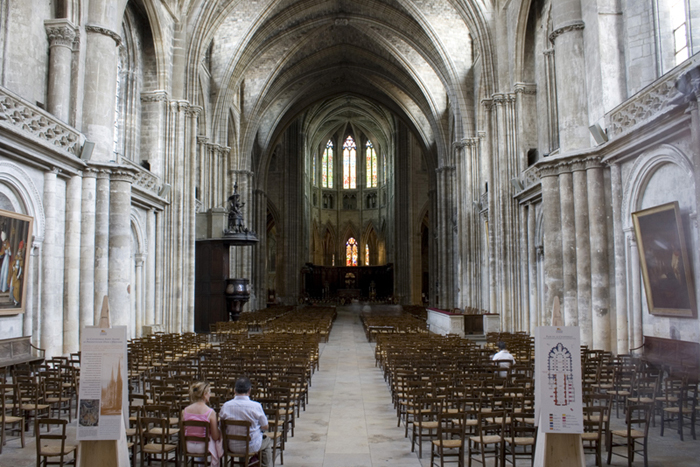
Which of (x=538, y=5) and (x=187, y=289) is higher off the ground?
(x=538, y=5)

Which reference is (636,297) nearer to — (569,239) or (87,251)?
(569,239)

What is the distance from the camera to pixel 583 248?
1509cm

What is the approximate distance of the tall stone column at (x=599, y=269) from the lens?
567 inches

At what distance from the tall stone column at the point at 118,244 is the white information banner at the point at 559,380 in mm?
14142

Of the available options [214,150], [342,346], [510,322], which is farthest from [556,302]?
[214,150]

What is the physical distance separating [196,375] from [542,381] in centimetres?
722

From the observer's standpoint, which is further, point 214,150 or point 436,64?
point 436,64

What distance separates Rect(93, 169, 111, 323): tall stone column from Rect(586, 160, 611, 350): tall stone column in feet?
44.1

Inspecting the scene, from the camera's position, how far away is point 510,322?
78.7ft

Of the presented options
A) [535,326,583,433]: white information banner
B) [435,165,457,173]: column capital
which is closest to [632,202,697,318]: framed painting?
[535,326,583,433]: white information banner

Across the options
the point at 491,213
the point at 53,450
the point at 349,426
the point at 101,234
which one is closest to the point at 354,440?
the point at 349,426

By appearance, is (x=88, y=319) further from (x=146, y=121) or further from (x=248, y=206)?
(x=248, y=206)

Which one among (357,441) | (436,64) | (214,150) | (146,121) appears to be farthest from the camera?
(436,64)

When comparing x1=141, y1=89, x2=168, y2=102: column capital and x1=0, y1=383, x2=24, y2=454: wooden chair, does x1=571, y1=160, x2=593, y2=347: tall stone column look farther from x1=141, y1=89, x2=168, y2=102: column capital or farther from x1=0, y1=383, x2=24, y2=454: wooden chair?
x1=141, y1=89, x2=168, y2=102: column capital
